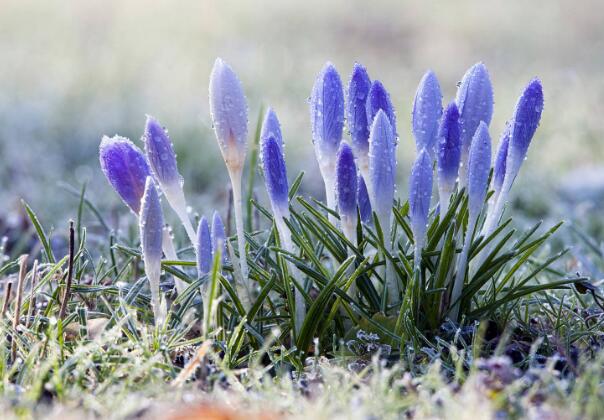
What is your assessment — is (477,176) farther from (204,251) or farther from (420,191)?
(204,251)

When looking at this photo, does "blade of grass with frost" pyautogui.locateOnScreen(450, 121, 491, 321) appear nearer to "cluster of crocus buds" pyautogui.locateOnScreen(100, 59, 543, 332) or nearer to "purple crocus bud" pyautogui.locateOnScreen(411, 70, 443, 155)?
"cluster of crocus buds" pyautogui.locateOnScreen(100, 59, 543, 332)

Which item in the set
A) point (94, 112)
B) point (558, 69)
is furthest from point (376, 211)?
point (558, 69)

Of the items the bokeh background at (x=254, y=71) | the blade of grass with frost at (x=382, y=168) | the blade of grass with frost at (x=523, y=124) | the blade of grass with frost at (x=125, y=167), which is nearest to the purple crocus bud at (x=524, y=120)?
the blade of grass with frost at (x=523, y=124)

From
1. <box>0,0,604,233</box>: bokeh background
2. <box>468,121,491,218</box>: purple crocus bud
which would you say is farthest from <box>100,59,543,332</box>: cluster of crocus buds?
<box>0,0,604,233</box>: bokeh background

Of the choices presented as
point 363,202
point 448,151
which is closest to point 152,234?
point 363,202

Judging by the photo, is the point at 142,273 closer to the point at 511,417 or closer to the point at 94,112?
the point at 511,417

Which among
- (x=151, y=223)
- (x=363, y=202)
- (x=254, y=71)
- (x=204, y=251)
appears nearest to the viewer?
(x=151, y=223)

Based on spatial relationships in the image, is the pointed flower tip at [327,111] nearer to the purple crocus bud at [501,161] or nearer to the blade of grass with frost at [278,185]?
the blade of grass with frost at [278,185]
